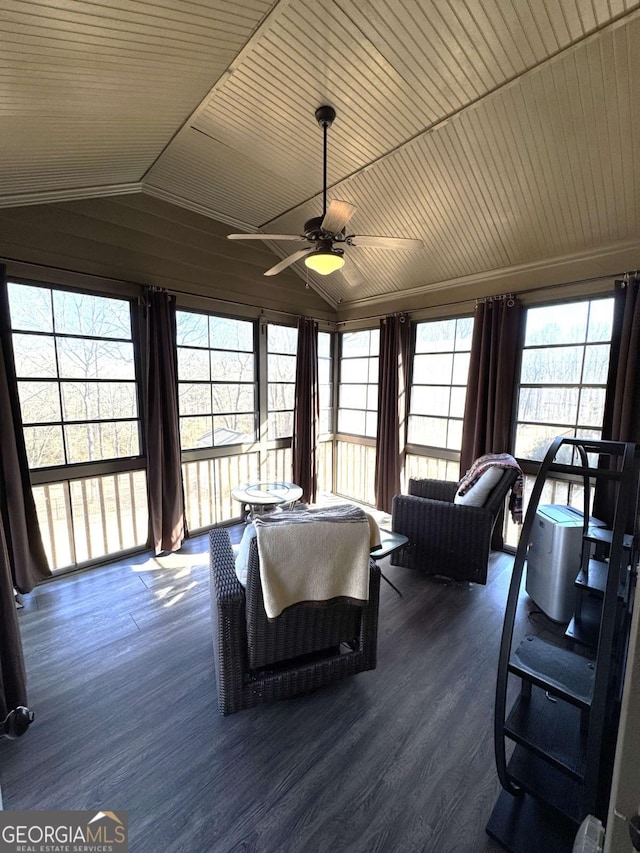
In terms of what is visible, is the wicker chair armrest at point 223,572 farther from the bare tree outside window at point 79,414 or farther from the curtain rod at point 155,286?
the curtain rod at point 155,286

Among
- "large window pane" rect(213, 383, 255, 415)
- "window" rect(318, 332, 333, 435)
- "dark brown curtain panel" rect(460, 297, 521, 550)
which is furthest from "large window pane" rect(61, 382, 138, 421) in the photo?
"dark brown curtain panel" rect(460, 297, 521, 550)

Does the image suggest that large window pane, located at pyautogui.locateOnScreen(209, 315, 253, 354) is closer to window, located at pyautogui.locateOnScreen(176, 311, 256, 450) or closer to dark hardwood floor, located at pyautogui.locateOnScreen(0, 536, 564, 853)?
window, located at pyautogui.locateOnScreen(176, 311, 256, 450)

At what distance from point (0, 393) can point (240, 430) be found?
2.24 m

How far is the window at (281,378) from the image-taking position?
4.62m

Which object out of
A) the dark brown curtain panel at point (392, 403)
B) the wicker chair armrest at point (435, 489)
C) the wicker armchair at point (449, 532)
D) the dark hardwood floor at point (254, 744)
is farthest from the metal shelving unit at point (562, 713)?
the dark brown curtain panel at point (392, 403)

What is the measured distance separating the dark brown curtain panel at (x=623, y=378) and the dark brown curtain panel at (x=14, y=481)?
4556 millimetres

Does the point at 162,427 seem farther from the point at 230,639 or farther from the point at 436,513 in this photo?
the point at 436,513

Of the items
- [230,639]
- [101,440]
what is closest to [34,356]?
[101,440]

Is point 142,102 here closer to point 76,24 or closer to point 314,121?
point 76,24

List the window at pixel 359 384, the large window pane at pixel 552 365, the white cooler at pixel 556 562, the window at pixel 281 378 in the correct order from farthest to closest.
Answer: the window at pixel 359 384 < the window at pixel 281 378 < the large window pane at pixel 552 365 < the white cooler at pixel 556 562

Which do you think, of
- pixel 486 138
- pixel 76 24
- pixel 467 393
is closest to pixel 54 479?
pixel 76 24

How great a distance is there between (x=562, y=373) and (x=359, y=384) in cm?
250

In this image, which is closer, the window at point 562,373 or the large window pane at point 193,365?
the window at point 562,373

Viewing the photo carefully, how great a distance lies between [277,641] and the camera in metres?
1.83
